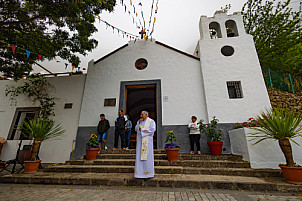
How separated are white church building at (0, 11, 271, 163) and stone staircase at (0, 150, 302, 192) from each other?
1.24m

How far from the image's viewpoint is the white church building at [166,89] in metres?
5.62

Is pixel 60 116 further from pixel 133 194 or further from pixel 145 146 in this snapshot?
pixel 133 194

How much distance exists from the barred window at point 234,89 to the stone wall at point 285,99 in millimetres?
2881

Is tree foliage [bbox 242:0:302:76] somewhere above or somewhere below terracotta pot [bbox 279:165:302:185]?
above

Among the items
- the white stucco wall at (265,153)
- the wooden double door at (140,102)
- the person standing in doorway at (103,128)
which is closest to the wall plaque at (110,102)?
the person standing in doorway at (103,128)

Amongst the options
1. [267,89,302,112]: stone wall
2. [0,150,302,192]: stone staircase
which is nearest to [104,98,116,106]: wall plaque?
[0,150,302,192]: stone staircase

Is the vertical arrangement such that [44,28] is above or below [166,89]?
above

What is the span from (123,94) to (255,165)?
552 centimetres

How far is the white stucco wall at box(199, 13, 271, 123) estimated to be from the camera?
5445 mm

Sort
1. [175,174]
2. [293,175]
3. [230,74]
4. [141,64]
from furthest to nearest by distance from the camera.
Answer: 1. [141,64]
2. [230,74]
3. [175,174]
4. [293,175]

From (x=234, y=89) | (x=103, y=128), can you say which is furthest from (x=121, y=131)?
(x=234, y=89)

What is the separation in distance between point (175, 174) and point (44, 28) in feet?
23.6

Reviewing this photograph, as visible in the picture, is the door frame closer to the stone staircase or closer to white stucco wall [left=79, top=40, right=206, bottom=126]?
white stucco wall [left=79, top=40, right=206, bottom=126]

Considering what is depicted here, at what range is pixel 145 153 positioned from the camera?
10.7 ft
